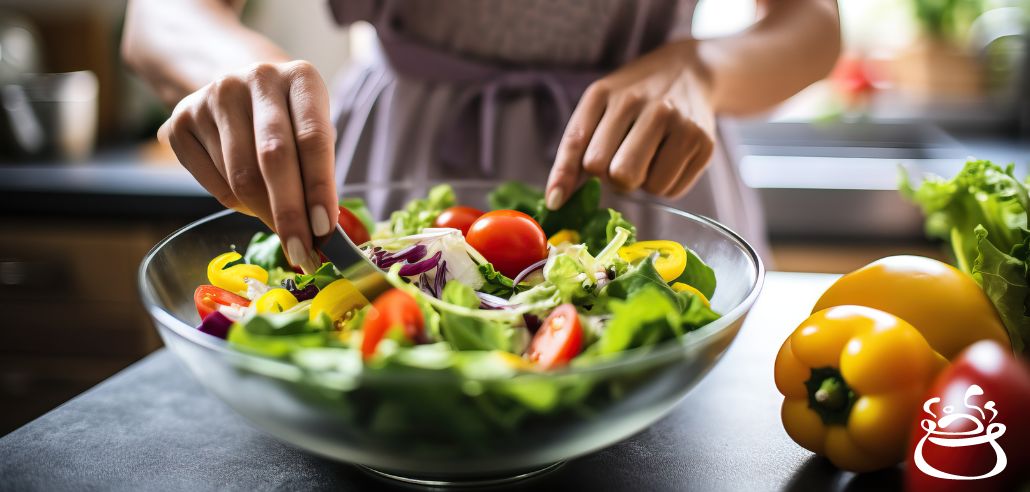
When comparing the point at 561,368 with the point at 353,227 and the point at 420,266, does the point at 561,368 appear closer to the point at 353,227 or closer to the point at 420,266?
the point at 420,266

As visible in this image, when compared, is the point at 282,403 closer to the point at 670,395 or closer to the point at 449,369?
the point at 449,369

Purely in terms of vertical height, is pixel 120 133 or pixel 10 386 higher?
pixel 120 133

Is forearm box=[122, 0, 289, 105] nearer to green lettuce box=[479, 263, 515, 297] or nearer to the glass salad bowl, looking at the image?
green lettuce box=[479, 263, 515, 297]

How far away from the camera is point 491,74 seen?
134 cm

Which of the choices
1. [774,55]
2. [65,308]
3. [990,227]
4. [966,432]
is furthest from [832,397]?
[65,308]

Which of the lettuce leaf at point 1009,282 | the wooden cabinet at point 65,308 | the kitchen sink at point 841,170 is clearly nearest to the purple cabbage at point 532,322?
the lettuce leaf at point 1009,282

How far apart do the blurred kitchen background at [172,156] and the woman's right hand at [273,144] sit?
1393 mm

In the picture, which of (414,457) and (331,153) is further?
(331,153)

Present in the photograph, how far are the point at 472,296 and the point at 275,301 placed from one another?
19 cm

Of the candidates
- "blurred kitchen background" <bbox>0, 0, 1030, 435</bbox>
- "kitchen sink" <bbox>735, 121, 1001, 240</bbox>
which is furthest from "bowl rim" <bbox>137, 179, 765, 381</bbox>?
"blurred kitchen background" <bbox>0, 0, 1030, 435</bbox>

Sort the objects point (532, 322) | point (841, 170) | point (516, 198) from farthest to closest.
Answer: point (841, 170) < point (516, 198) < point (532, 322)

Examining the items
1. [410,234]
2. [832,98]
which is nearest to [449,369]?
[410,234]

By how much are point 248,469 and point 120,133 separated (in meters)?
2.54

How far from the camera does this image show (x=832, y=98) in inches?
110
